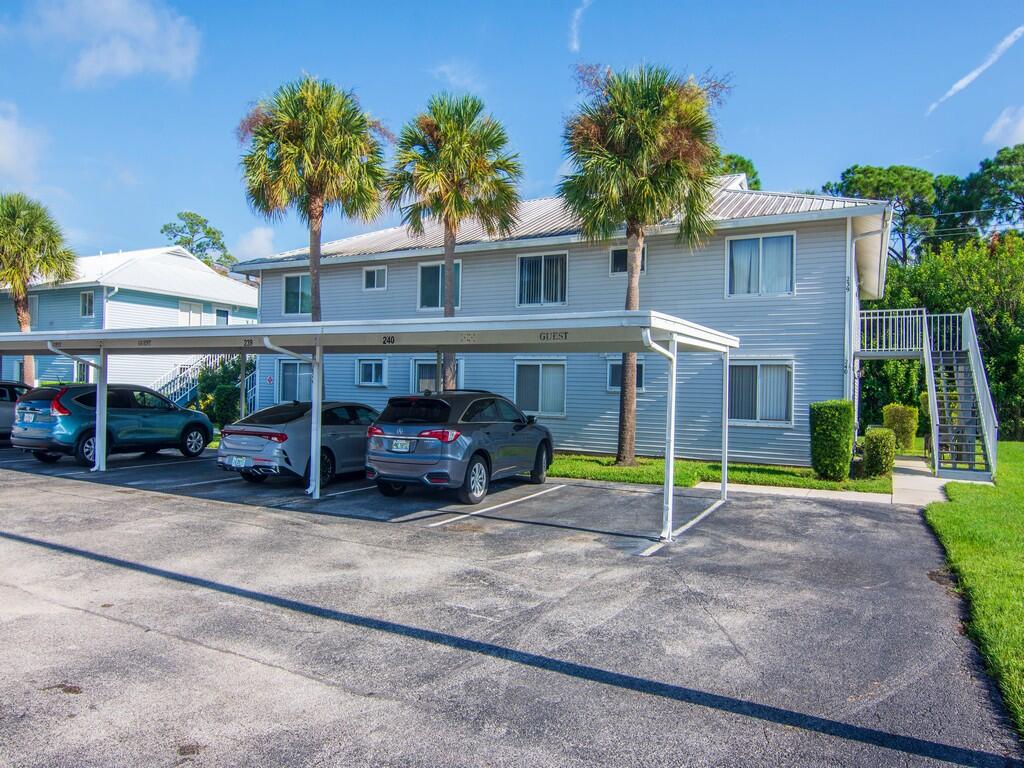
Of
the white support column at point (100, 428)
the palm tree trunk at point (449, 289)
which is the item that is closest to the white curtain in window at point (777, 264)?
the palm tree trunk at point (449, 289)

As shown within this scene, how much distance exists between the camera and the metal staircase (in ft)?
47.1

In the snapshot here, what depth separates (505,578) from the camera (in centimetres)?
684

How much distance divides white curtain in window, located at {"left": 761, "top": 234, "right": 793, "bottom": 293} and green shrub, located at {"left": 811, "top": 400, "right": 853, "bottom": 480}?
3513 millimetres

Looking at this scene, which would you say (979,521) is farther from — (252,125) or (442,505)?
(252,125)

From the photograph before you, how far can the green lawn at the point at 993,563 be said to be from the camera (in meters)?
4.75

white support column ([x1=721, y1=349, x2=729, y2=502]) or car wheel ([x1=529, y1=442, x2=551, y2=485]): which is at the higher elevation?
white support column ([x1=721, y1=349, x2=729, y2=502])

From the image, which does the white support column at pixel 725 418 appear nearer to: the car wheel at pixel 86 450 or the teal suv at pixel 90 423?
the teal suv at pixel 90 423

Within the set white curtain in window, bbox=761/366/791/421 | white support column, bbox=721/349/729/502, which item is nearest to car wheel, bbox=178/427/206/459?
white support column, bbox=721/349/729/502

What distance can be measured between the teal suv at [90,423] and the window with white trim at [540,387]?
800cm

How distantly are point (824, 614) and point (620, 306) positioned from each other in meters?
12.3

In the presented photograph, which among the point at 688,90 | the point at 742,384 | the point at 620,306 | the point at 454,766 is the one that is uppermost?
the point at 688,90

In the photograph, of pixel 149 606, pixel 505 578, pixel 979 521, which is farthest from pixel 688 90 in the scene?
pixel 149 606

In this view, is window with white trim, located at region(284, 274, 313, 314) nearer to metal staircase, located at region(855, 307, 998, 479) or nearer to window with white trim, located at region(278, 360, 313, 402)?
window with white trim, located at region(278, 360, 313, 402)

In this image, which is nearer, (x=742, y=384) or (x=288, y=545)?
(x=288, y=545)
